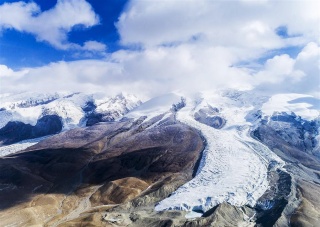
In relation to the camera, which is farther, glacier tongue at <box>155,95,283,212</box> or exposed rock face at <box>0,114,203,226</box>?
exposed rock face at <box>0,114,203,226</box>

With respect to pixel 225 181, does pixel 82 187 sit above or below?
above

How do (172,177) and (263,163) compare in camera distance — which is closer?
(172,177)

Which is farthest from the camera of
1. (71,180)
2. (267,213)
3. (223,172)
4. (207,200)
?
(71,180)

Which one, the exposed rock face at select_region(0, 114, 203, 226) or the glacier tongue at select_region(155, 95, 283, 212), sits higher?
the exposed rock face at select_region(0, 114, 203, 226)

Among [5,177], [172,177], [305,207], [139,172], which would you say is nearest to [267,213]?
[305,207]

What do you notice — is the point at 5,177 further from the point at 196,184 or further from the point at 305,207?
the point at 305,207

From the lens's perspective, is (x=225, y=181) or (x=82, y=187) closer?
(x=225, y=181)

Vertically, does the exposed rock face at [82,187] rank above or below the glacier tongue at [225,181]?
above

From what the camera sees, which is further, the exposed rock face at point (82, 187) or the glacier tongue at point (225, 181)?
the exposed rock face at point (82, 187)
